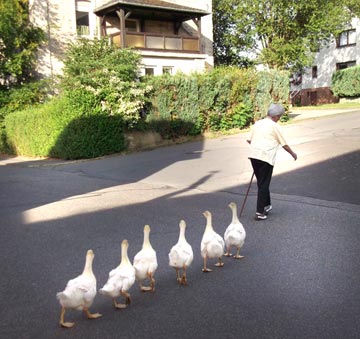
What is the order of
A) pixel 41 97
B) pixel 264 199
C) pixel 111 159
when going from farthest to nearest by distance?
pixel 41 97 < pixel 111 159 < pixel 264 199

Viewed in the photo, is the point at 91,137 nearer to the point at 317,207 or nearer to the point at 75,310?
the point at 317,207

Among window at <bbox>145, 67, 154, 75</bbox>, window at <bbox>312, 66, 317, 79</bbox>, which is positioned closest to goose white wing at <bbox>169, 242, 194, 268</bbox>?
window at <bbox>145, 67, 154, 75</bbox>

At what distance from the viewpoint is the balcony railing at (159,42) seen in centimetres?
2712

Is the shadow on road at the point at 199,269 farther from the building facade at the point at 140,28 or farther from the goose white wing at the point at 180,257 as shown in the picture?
the building facade at the point at 140,28

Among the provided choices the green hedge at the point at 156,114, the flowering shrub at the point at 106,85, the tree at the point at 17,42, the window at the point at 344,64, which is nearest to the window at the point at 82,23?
the tree at the point at 17,42

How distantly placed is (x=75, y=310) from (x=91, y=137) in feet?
46.4

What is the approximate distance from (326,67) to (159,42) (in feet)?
75.5

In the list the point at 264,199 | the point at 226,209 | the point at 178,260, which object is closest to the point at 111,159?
the point at 226,209

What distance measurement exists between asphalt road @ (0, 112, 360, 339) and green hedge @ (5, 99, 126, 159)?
14.8ft

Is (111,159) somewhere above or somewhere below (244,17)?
below

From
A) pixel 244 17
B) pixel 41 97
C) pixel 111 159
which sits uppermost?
pixel 244 17

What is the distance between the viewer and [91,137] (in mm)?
17703

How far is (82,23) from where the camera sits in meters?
28.5

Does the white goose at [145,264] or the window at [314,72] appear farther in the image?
the window at [314,72]
